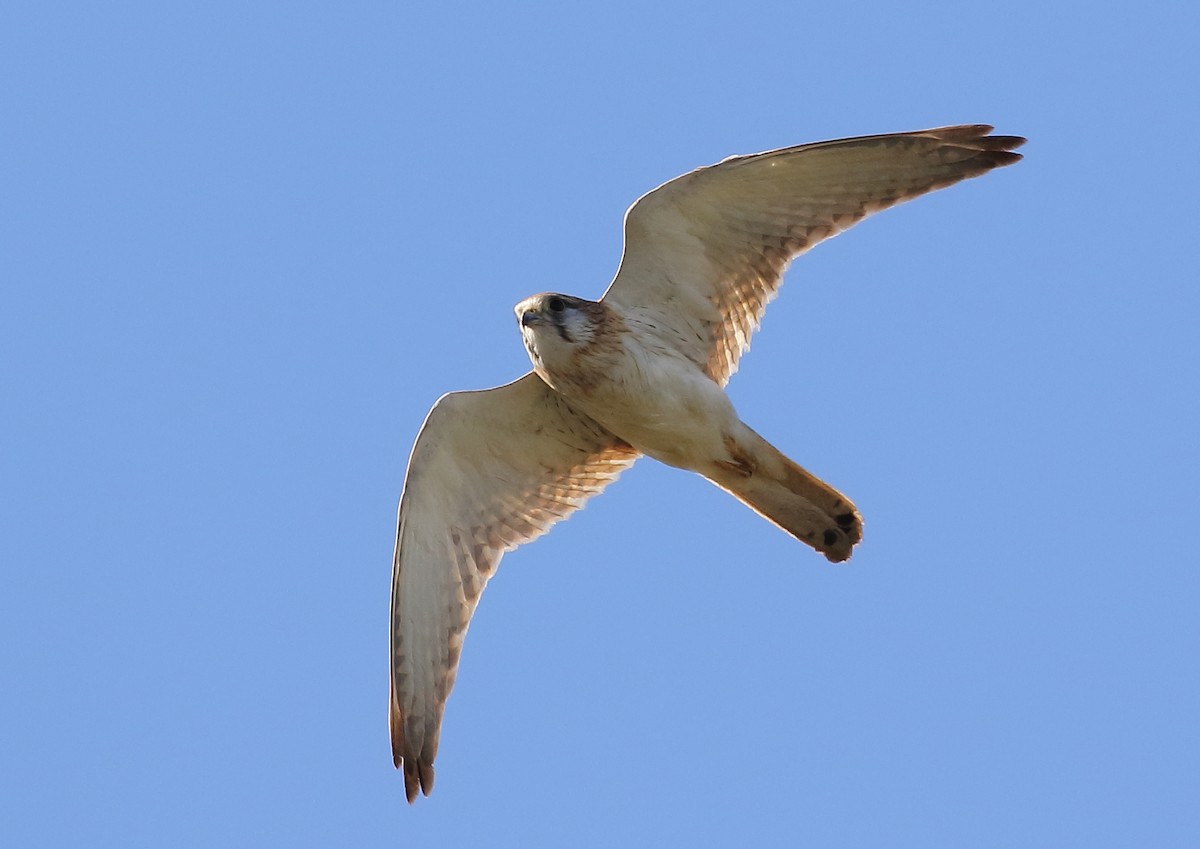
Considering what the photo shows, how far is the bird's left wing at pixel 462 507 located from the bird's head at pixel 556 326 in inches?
20.1

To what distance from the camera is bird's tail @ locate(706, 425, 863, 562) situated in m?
9.16

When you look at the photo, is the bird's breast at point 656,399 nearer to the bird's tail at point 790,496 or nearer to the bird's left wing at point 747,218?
the bird's tail at point 790,496

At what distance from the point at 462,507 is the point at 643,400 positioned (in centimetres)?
142

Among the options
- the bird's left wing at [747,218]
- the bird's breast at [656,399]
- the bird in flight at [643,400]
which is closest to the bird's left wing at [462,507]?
the bird in flight at [643,400]

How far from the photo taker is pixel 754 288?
30.9ft

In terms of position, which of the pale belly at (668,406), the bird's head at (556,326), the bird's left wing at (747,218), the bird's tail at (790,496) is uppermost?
the bird's left wing at (747,218)

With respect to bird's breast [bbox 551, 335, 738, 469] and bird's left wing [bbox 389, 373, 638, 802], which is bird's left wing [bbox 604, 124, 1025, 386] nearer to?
bird's breast [bbox 551, 335, 738, 469]

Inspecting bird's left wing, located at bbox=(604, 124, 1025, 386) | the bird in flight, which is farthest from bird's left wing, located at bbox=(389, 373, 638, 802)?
bird's left wing, located at bbox=(604, 124, 1025, 386)

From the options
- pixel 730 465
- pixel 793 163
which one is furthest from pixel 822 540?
pixel 793 163

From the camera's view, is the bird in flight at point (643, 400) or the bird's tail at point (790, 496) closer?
the bird in flight at point (643, 400)

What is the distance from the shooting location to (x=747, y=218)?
9188 millimetres

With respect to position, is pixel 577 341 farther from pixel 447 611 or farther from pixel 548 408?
pixel 447 611

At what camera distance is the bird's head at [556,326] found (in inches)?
351

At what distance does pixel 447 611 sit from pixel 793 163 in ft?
10.4
